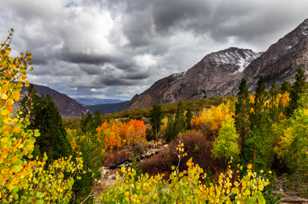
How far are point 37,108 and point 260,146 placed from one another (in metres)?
27.0

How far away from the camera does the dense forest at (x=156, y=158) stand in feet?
14.4

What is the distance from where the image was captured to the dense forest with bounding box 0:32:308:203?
14.4 ft

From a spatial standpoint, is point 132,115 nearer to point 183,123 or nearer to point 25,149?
point 183,123

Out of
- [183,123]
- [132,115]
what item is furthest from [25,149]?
[132,115]

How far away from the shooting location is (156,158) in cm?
6844

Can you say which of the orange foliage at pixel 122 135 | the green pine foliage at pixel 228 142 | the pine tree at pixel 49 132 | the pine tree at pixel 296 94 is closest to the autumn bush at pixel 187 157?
the green pine foliage at pixel 228 142

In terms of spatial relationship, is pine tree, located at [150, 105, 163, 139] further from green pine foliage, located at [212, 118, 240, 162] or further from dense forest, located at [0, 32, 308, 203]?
green pine foliage, located at [212, 118, 240, 162]

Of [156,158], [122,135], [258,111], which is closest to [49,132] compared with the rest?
[258,111]

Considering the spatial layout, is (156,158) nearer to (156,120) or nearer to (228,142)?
(228,142)

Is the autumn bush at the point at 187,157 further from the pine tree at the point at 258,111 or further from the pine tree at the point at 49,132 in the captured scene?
the pine tree at the point at 49,132

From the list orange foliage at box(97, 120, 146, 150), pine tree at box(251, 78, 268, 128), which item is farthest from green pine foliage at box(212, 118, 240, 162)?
orange foliage at box(97, 120, 146, 150)

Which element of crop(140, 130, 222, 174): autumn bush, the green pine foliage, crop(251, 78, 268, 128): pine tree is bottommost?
crop(140, 130, 222, 174): autumn bush

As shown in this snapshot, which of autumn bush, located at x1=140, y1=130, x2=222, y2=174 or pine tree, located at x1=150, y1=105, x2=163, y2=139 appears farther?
pine tree, located at x1=150, y1=105, x2=163, y2=139

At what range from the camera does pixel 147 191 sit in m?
8.30
